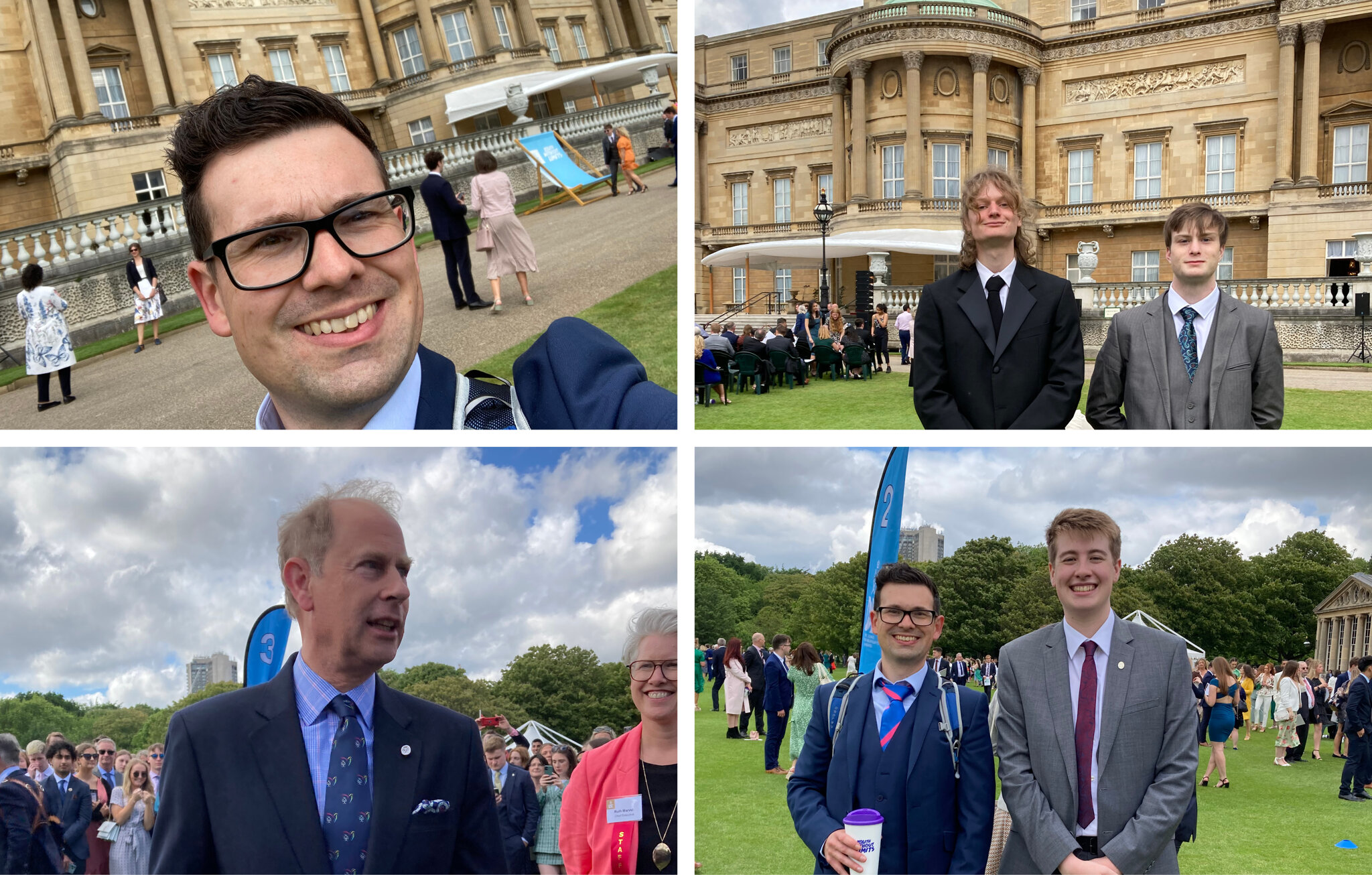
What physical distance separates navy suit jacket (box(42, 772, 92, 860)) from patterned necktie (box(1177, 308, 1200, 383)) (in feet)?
10.8

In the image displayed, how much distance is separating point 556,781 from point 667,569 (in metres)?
0.65

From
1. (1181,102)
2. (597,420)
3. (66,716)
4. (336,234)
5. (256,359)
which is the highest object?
(1181,102)

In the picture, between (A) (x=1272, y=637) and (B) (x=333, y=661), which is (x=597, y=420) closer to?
(B) (x=333, y=661)

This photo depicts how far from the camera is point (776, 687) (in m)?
2.58

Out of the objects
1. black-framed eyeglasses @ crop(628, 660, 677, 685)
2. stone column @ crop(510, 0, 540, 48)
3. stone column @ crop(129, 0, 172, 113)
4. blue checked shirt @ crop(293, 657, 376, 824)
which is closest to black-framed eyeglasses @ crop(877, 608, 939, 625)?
black-framed eyeglasses @ crop(628, 660, 677, 685)

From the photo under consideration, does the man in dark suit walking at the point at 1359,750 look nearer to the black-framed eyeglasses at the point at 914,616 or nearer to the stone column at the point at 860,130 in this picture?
the black-framed eyeglasses at the point at 914,616

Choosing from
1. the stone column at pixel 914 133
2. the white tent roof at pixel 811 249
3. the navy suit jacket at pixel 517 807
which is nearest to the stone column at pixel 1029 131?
the stone column at pixel 914 133

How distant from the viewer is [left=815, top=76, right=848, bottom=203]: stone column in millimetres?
28266

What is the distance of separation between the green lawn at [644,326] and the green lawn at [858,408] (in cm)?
45

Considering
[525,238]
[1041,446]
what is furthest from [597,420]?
[525,238]

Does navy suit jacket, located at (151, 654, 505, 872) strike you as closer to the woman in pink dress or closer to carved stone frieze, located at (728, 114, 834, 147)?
the woman in pink dress

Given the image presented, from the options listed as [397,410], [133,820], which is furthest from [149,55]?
[397,410]

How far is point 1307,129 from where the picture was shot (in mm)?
25344

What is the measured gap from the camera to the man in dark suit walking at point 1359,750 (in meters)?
2.86
